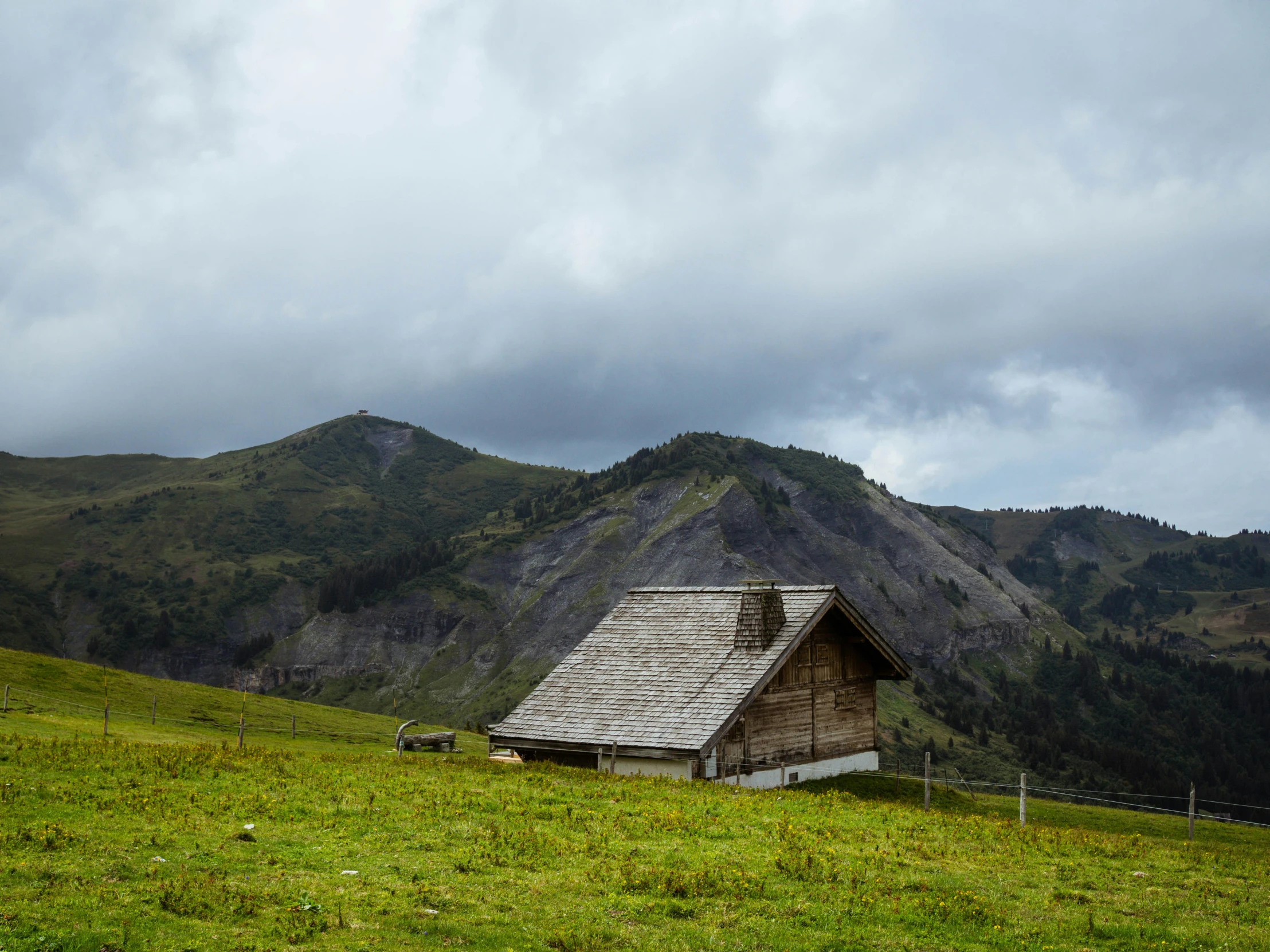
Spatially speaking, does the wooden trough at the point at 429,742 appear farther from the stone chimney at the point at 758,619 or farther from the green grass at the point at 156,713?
the stone chimney at the point at 758,619

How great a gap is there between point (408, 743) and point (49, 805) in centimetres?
2916

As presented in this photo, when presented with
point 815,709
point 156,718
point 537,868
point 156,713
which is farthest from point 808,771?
point 156,713

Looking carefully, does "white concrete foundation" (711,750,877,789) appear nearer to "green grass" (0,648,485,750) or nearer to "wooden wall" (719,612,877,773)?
"wooden wall" (719,612,877,773)

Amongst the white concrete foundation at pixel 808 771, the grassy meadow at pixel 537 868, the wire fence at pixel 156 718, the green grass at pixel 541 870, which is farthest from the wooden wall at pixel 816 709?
the wire fence at pixel 156 718

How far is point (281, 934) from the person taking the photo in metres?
A: 10.9

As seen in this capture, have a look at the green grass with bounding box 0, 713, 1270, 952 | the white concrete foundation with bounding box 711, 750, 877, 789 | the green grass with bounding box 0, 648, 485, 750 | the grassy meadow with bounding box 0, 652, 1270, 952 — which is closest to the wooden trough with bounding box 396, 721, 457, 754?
the green grass with bounding box 0, 648, 485, 750

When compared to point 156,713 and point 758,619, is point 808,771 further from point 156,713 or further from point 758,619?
point 156,713

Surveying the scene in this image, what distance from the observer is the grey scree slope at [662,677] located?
27453mm

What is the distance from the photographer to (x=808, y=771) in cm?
3155

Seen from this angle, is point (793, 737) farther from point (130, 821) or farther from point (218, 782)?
point (130, 821)

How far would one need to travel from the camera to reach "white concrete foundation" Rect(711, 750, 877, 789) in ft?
94.2

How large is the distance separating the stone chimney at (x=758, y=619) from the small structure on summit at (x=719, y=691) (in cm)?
4

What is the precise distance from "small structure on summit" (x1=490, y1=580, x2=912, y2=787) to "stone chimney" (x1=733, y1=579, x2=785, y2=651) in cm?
4

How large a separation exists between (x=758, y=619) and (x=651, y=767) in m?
6.02
